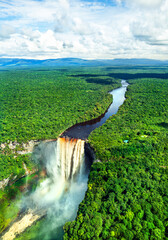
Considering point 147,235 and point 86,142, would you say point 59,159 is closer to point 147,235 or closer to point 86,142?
point 86,142

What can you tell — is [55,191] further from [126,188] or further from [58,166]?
[126,188]

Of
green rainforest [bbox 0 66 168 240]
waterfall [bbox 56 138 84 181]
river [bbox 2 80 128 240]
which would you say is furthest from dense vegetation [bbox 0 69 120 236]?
waterfall [bbox 56 138 84 181]

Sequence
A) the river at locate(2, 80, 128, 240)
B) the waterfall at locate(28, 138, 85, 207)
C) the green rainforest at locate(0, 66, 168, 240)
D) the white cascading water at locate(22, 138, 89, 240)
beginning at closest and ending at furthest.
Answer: the green rainforest at locate(0, 66, 168, 240) → the river at locate(2, 80, 128, 240) → the white cascading water at locate(22, 138, 89, 240) → the waterfall at locate(28, 138, 85, 207)

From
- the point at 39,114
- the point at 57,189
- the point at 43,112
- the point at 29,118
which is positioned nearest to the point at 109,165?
the point at 57,189

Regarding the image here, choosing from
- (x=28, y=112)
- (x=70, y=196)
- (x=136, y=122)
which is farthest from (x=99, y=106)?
(x=70, y=196)

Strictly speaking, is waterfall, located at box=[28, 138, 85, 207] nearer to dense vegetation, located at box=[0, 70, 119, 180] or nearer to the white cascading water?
the white cascading water

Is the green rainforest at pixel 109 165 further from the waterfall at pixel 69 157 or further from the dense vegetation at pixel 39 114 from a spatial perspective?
the waterfall at pixel 69 157

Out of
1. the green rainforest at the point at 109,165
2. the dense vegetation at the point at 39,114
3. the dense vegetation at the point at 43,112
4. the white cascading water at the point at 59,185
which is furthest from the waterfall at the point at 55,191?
the dense vegetation at the point at 43,112
